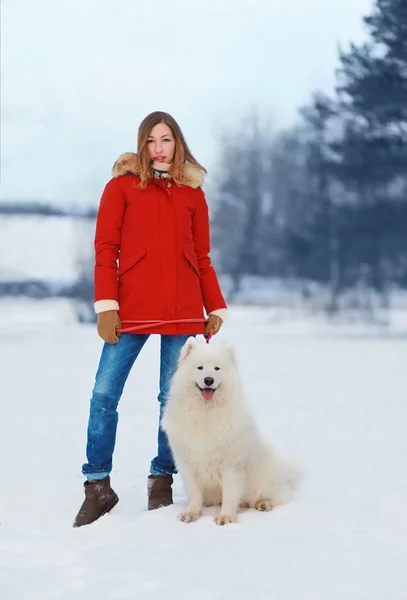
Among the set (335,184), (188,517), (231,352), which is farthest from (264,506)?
(335,184)

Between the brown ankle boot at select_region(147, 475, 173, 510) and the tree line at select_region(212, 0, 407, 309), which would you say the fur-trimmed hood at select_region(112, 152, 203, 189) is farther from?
the tree line at select_region(212, 0, 407, 309)

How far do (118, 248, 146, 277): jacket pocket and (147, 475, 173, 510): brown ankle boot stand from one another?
0.79 meters

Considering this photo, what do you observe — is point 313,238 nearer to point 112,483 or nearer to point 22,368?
point 22,368

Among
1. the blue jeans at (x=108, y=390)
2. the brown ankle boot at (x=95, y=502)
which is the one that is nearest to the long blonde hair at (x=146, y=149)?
the blue jeans at (x=108, y=390)

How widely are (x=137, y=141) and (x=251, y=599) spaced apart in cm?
165

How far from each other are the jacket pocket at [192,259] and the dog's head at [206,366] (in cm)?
32

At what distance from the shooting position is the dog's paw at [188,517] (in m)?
2.69

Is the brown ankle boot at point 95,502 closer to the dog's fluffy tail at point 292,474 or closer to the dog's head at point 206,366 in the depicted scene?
the dog's head at point 206,366

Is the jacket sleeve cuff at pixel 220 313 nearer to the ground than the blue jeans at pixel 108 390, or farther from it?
farther from it

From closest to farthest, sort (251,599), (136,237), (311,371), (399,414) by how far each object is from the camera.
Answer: (251,599) < (136,237) < (399,414) < (311,371)

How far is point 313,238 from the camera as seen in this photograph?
1535 cm

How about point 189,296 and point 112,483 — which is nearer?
point 189,296

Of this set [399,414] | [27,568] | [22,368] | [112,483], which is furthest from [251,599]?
[22,368]

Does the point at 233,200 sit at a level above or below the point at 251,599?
above
